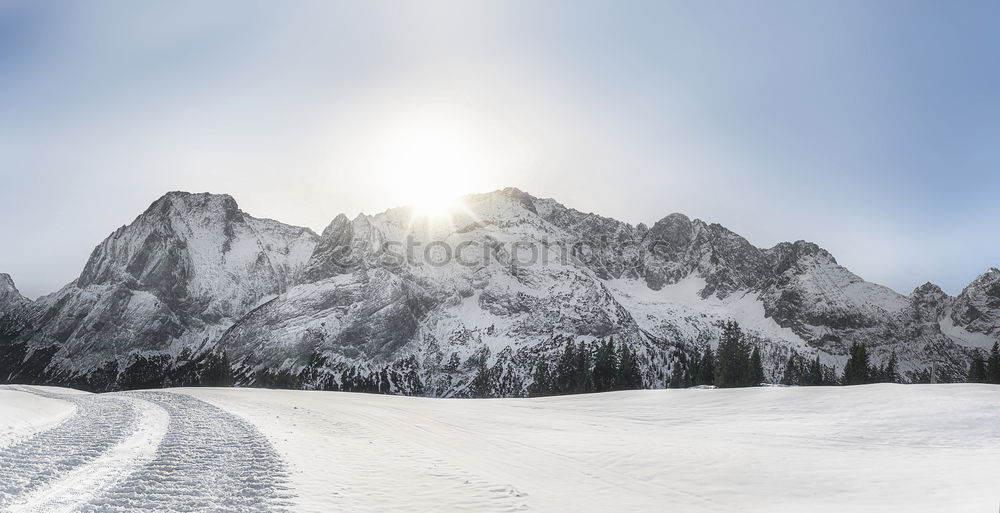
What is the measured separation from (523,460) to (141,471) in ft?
35.5

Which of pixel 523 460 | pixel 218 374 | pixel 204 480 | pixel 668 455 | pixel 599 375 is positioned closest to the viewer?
pixel 204 480

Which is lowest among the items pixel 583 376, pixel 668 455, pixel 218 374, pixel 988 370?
pixel 218 374

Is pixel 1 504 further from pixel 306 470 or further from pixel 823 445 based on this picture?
pixel 823 445

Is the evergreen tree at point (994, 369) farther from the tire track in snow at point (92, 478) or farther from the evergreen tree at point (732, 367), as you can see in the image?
the tire track in snow at point (92, 478)

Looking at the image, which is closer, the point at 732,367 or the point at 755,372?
the point at 732,367

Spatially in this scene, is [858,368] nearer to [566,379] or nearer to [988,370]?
[988,370]

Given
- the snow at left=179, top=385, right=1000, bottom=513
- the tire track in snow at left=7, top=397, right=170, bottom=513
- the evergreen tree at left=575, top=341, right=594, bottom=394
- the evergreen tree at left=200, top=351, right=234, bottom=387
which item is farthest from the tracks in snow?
the evergreen tree at left=200, top=351, right=234, bottom=387

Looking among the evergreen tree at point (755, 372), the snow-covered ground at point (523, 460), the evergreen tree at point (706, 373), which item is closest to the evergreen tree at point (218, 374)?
the snow-covered ground at point (523, 460)

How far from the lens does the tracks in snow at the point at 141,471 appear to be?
9.48 metres

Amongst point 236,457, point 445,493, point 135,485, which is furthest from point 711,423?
point 135,485

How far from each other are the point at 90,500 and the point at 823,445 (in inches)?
949

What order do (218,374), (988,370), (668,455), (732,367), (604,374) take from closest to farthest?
(668,455) → (988,370) → (732,367) → (604,374) → (218,374)

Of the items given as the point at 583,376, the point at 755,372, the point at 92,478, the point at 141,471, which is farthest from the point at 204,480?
the point at 583,376

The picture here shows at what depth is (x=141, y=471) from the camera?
12.0 meters
